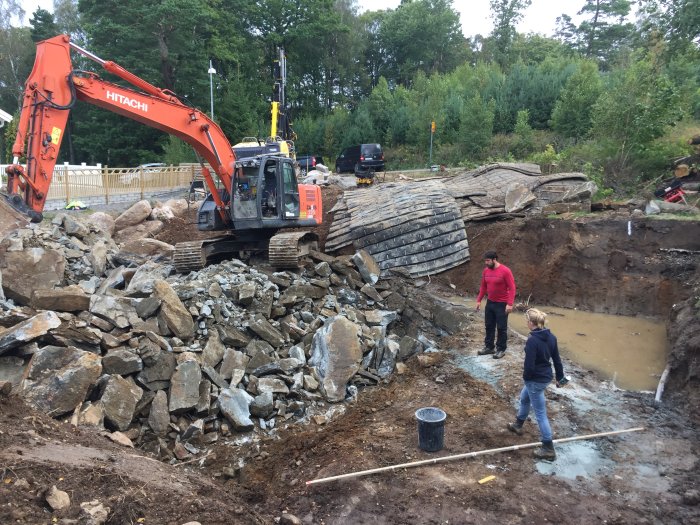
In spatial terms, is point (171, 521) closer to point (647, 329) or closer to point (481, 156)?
point (647, 329)

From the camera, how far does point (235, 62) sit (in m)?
36.1

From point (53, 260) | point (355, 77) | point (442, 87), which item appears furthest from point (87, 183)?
point (355, 77)

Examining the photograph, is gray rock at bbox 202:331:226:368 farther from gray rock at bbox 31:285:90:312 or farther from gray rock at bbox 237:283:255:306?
gray rock at bbox 31:285:90:312

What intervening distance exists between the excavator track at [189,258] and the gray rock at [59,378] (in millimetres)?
4022

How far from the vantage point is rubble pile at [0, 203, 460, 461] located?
17.2ft

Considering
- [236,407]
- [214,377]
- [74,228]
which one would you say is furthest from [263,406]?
[74,228]

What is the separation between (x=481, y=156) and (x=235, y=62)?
2194 cm

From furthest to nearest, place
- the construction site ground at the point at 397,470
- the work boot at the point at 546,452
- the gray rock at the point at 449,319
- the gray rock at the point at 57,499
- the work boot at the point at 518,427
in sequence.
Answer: the gray rock at the point at 449,319 < the work boot at the point at 518,427 < the work boot at the point at 546,452 < the construction site ground at the point at 397,470 < the gray rock at the point at 57,499

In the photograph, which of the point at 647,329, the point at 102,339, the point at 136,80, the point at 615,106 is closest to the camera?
the point at 102,339

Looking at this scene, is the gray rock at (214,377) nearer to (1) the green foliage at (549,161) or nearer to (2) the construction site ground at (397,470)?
(2) the construction site ground at (397,470)

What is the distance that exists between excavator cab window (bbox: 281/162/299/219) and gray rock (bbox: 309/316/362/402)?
311 cm

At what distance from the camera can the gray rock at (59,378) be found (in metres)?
4.87

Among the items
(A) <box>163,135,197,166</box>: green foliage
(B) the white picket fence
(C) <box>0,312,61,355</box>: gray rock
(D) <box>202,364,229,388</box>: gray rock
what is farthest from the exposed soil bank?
(A) <box>163,135,197,166</box>: green foliage

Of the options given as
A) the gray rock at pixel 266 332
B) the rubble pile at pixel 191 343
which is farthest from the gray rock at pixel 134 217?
the gray rock at pixel 266 332
